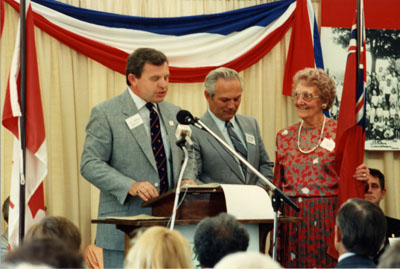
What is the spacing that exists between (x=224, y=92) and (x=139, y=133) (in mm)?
781

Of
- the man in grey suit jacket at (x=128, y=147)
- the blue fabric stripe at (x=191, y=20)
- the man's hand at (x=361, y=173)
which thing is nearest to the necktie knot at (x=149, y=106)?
the man in grey suit jacket at (x=128, y=147)

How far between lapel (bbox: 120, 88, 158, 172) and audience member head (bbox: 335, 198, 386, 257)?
5.38 feet

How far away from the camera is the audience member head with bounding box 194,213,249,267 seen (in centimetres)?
299

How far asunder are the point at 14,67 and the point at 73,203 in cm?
165

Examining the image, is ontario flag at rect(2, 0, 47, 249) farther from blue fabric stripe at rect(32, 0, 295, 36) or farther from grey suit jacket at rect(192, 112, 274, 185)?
blue fabric stripe at rect(32, 0, 295, 36)

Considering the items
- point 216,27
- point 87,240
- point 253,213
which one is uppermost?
point 216,27

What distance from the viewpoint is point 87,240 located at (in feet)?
20.6

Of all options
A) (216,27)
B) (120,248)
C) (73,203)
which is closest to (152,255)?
(120,248)

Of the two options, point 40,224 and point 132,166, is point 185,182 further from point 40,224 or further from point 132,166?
point 40,224

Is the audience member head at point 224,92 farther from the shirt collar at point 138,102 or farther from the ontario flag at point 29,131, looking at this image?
the ontario flag at point 29,131

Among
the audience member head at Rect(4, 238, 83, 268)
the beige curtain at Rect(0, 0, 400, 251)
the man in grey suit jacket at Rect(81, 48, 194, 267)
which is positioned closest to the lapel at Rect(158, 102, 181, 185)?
the man in grey suit jacket at Rect(81, 48, 194, 267)

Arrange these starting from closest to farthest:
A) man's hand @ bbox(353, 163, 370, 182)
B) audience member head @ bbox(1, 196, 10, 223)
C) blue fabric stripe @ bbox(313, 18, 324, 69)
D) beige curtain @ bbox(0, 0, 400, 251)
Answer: man's hand @ bbox(353, 163, 370, 182), audience member head @ bbox(1, 196, 10, 223), beige curtain @ bbox(0, 0, 400, 251), blue fabric stripe @ bbox(313, 18, 324, 69)

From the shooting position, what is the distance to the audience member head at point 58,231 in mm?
2947

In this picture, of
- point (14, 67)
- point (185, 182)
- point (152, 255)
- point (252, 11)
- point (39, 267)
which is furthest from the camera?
point (252, 11)
